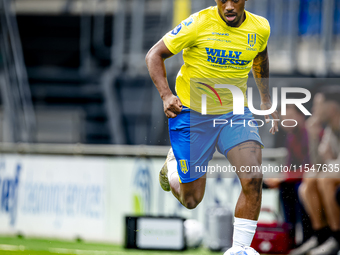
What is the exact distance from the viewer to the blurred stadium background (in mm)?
7500

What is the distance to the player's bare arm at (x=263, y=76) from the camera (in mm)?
4312

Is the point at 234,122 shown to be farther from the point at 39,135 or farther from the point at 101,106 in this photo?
the point at 39,135

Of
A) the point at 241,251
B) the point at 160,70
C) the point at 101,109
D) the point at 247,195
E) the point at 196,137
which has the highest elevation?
the point at 101,109

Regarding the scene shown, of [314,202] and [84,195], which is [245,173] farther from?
[84,195]

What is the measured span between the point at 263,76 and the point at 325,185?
6.17 ft

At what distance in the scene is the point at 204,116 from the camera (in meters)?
4.26

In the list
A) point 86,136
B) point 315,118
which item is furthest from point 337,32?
point 86,136

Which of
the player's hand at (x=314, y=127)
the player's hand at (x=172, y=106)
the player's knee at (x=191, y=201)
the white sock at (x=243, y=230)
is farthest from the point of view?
the player's hand at (x=314, y=127)

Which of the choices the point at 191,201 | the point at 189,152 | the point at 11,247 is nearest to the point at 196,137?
the point at 189,152

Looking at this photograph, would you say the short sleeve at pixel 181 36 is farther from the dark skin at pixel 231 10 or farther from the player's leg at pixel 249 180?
the player's leg at pixel 249 180

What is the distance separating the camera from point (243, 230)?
3855mm

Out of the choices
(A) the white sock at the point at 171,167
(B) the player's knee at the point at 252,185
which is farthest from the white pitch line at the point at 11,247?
(B) the player's knee at the point at 252,185

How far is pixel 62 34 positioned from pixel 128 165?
7.34 meters

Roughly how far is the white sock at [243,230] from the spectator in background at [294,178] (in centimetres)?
243
